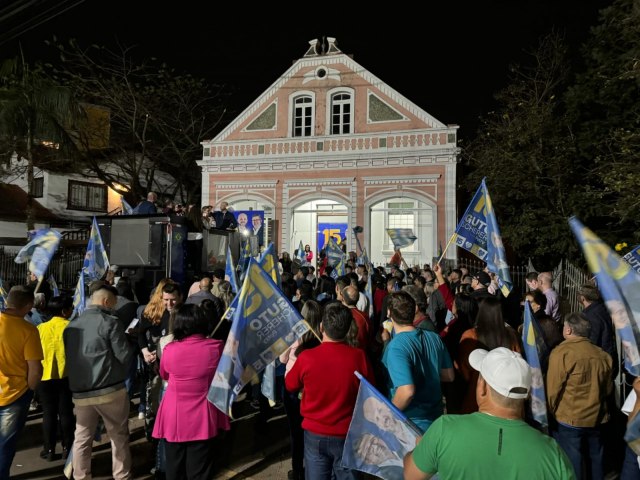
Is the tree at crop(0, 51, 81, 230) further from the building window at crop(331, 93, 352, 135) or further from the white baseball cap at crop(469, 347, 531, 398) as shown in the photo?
the white baseball cap at crop(469, 347, 531, 398)

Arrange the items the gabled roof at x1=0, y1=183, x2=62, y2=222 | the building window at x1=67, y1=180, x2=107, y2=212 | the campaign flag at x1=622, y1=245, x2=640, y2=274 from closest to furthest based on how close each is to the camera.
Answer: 1. the campaign flag at x1=622, y1=245, x2=640, y2=274
2. the gabled roof at x1=0, y1=183, x2=62, y2=222
3. the building window at x1=67, y1=180, x2=107, y2=212

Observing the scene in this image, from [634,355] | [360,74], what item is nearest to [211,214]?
[634,355]

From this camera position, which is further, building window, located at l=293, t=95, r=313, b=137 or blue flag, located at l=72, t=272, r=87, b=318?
building window, located at l=293, t=95, r=313, b=137

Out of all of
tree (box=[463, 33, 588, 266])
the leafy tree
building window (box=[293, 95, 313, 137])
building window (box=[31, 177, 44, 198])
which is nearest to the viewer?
the leafy tree

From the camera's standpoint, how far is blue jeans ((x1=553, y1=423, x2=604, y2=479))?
4133 millimetres

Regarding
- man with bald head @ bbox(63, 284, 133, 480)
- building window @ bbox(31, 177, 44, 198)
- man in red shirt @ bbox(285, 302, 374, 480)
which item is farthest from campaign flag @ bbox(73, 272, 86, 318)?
building window @ bbox(31, 177, 44, 198)

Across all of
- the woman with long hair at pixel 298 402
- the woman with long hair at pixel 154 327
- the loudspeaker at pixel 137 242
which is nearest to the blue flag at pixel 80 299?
the woman with long hair at pixel 154 327

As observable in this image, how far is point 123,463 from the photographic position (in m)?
4.31

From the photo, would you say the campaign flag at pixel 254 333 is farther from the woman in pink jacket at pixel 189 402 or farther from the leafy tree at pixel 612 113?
the leafy tree at pixel 612 113

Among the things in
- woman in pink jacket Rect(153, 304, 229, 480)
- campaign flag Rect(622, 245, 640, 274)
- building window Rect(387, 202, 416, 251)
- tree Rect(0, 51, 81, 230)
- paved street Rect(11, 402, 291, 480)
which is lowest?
paved street Rect(11, 402, 291, 480)

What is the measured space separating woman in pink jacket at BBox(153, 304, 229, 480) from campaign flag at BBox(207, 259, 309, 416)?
0.55ft

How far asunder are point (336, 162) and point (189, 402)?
1972 centimetres

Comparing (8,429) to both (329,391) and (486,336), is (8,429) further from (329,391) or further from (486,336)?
(486,336)

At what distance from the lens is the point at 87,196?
28.7 m
